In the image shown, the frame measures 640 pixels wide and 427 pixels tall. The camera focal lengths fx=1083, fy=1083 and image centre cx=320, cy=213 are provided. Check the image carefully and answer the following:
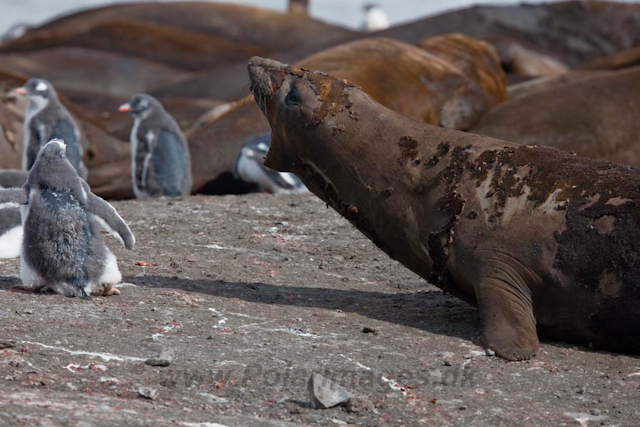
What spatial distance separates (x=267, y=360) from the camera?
402cm

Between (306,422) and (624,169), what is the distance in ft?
7.04

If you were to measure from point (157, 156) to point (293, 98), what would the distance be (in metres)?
4.79

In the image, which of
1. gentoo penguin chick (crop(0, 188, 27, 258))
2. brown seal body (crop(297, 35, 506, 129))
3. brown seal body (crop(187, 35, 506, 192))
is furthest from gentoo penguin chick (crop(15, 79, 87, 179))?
gentoo penguin chick (crop(0, 188, 27, 258))

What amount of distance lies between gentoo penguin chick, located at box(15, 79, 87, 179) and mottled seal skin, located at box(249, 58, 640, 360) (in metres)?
4.96

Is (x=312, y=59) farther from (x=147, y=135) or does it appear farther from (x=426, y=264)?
(x=426, y=264)

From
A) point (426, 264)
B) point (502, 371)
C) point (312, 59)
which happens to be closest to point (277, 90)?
point (426, 264)

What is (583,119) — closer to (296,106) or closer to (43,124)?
(43,124)

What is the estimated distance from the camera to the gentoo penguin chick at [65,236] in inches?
186

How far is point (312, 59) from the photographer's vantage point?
38.6 feet

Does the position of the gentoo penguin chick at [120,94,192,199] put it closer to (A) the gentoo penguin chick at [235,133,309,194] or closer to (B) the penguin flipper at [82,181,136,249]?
(A) the gentoo penguin chick at [235,133,309,194]

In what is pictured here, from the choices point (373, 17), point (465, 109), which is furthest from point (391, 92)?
point (373, 17)

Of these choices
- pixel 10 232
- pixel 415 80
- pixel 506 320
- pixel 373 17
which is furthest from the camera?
pixel 373 17

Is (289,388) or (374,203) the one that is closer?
(289,388)

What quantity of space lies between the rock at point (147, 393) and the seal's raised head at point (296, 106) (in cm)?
189
